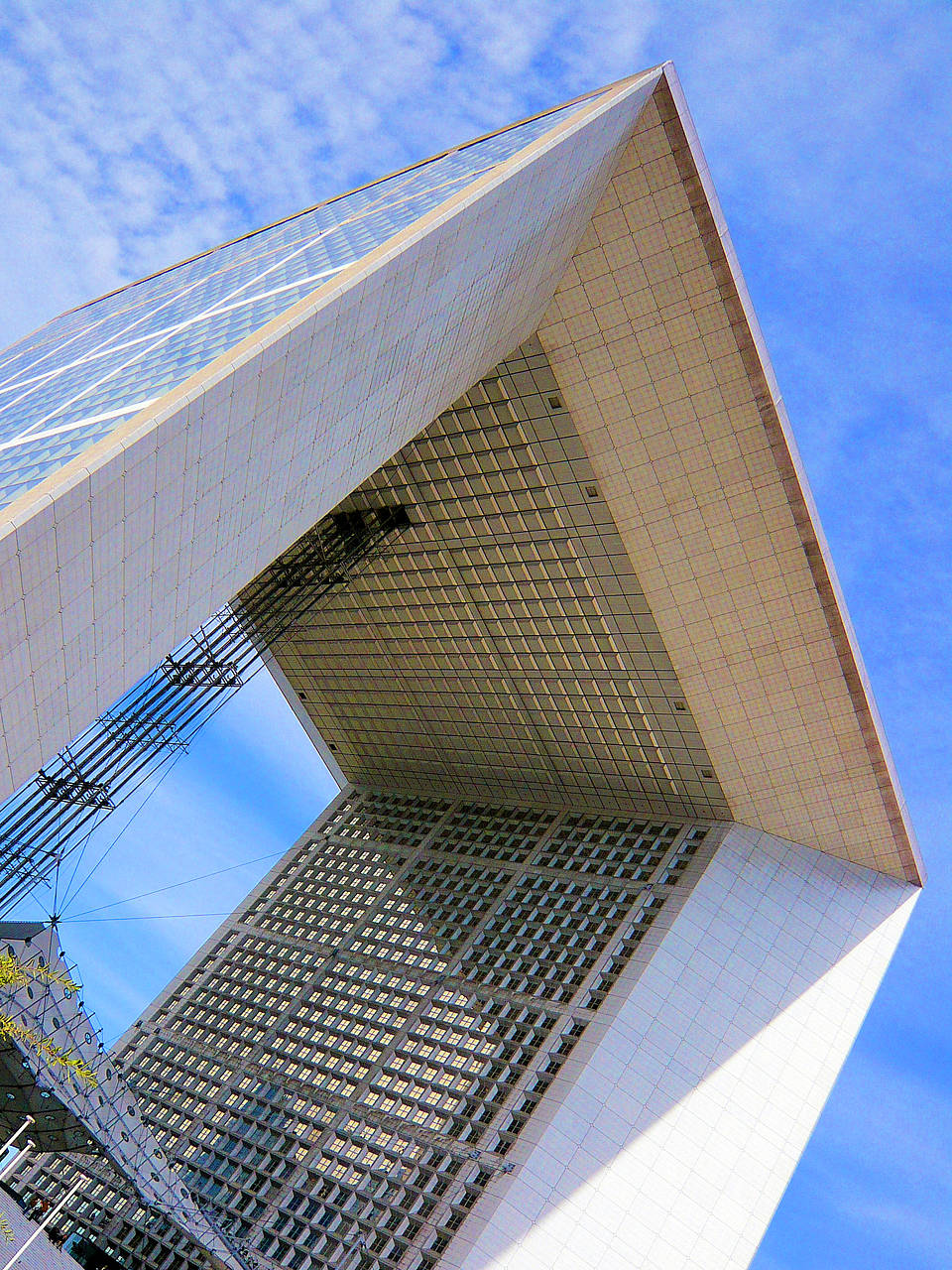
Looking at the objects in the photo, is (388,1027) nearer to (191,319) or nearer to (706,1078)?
(706,1078)

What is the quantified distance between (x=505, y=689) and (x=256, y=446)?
957 inches

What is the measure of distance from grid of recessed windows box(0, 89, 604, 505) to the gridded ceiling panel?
6667 mm

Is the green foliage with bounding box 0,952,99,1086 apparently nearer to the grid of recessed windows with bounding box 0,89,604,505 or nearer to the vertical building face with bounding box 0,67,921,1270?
the vertical building face with bounding box 0,67,921,1270

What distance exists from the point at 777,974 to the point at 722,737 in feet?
25.8

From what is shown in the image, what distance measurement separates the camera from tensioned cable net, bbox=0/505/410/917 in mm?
27656

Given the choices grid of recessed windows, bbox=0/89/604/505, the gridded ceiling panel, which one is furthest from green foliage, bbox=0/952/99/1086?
the gridded ceiling panel

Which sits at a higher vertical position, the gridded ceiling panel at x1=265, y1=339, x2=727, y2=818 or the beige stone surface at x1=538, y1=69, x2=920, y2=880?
the beige stone surface at x1=538, y1=69, x2=920, y2=880

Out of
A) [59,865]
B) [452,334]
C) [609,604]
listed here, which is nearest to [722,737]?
[609,604]

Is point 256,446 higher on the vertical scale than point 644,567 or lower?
lower

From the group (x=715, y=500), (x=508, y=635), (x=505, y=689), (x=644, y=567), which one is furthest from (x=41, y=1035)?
(x=715, y=500)

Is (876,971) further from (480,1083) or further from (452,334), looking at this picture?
(452,334)

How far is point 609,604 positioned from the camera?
3441 centimetres

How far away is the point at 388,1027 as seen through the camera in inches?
1441

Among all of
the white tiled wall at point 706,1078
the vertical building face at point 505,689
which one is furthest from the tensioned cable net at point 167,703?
the white tiled wall at point 706,1078
